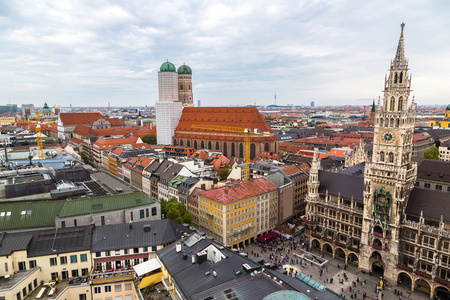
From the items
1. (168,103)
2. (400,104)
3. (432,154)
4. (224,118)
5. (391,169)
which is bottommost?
(432,154)

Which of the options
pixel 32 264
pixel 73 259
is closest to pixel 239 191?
pixel 73 259

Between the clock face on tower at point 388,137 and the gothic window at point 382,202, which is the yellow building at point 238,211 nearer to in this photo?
the gothic window at point 382,202

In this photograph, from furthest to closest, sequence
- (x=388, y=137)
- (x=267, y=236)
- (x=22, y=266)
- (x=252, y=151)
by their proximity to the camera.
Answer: (x=252, y=151)
(x=267, y=236)
(x=388, y=137)
(x=22, y=266)

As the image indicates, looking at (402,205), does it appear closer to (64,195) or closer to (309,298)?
(309,298)

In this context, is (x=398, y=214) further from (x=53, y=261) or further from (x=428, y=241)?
(x=53, y=261)

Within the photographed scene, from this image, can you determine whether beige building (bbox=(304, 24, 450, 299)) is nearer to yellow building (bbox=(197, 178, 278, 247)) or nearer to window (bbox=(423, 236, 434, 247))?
window (bbox=(423, 236, 434, 247))

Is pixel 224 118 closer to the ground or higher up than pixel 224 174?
higher up

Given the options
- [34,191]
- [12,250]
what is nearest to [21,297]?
[12,250]

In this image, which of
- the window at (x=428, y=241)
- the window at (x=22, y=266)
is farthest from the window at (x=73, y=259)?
the window at (x=428, y=241)
